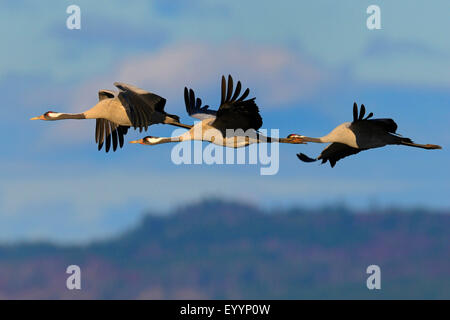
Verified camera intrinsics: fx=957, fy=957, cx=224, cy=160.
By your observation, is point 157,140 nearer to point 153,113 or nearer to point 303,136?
point 153,113

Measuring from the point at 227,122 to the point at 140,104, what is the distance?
204cm

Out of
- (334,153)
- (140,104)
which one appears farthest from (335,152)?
(140,104)

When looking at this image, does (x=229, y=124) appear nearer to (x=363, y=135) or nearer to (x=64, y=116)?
(x=363, y=135)

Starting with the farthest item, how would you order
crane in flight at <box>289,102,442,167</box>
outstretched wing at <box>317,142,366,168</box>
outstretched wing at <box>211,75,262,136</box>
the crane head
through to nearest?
outstretched wing at <box>317,142,366,168</box>
the crane head
crane in flight at <box>289,102,442,167</box>
outstretched wing at <box>211,75,262,136</box>

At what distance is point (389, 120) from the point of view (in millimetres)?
22000

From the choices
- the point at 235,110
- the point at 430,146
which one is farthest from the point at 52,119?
the point at 430,146

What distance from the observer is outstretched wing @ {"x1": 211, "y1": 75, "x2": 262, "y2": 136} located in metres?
20.9

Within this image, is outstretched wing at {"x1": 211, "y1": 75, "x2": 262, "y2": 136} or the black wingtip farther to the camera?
the black wingtip

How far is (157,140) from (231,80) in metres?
4.08

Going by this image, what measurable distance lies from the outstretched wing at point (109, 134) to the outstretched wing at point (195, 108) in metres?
2.13

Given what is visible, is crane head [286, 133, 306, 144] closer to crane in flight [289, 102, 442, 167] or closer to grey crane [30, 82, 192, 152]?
crane in flight [289, 102, 442, 167]

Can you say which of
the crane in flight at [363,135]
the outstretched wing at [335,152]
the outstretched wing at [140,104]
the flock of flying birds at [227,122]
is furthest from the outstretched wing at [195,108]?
the outstretched wing at [335,152]

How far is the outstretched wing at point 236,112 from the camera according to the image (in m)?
20.9

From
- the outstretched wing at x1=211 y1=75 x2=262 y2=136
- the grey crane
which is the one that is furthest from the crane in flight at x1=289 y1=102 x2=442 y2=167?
the grey crane
